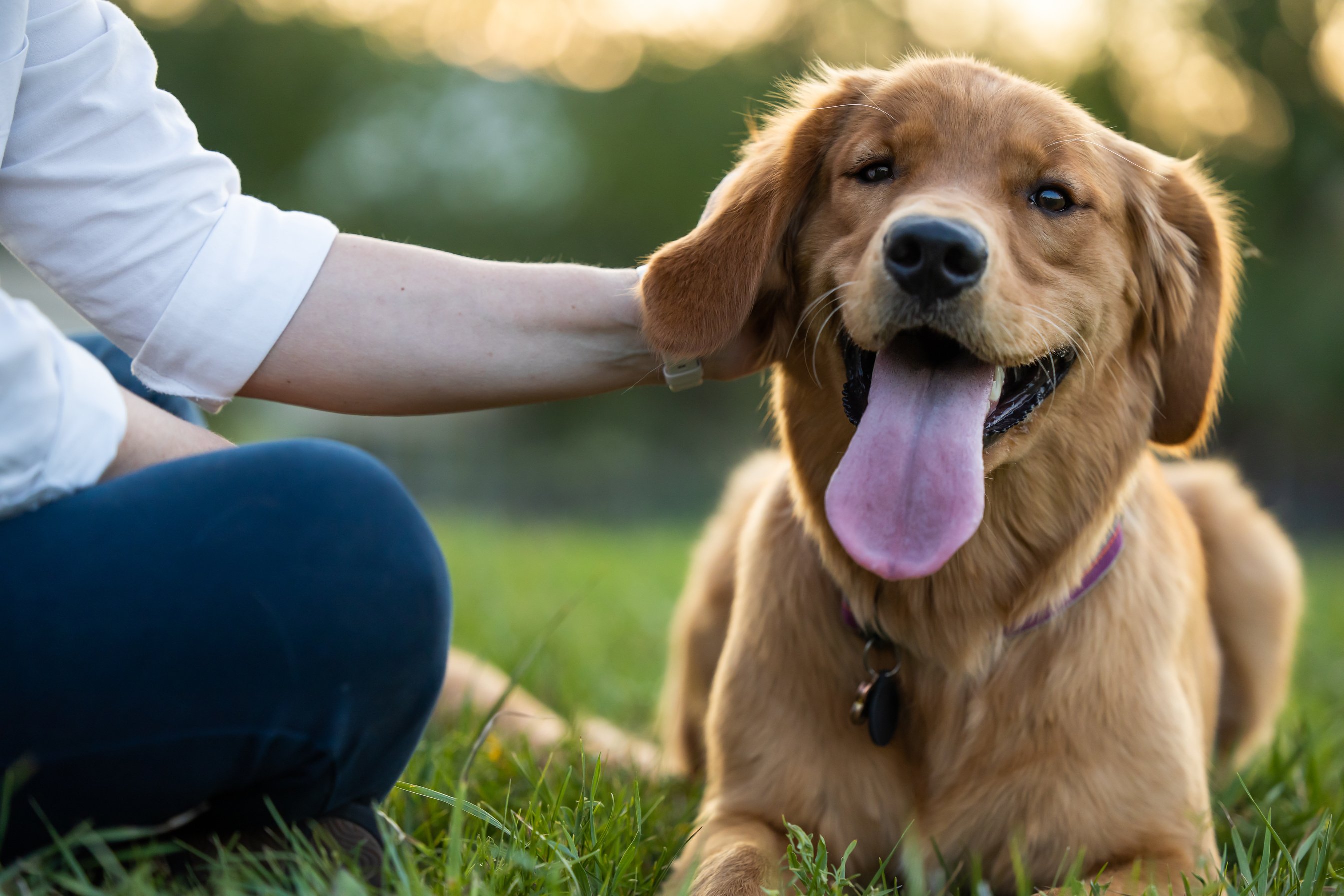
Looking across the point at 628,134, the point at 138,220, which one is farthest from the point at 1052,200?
the point at 628,134

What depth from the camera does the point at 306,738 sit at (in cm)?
159

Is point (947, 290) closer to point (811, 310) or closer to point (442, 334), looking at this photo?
point (811, 310)

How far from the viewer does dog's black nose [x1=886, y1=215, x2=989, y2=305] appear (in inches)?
75.2

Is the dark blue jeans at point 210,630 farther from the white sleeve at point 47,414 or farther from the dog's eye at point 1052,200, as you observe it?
the dog's eye at point 1052,200

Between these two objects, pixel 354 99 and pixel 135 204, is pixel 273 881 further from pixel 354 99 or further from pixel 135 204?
pixel 354 99

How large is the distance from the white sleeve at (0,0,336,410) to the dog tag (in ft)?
4.19

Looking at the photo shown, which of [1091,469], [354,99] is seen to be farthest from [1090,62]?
[1091,469]

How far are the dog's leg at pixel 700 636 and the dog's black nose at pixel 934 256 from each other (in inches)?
44.0

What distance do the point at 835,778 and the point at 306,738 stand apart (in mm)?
1062

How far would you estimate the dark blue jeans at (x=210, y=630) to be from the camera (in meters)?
1.43

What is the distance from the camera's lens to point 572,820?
Result: 1.89 metres

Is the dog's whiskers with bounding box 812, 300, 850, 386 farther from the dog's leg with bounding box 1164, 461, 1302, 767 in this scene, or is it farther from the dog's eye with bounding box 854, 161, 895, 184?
the dog's leg with bounding box 1164, 461, 1302, 767

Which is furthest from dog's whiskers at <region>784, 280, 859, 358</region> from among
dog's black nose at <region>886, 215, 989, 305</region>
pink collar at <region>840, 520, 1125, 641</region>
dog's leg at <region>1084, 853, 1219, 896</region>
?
dog's leg at <region>1084, 853, 1219, 896</region>

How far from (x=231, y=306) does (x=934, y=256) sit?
115 centimetres
